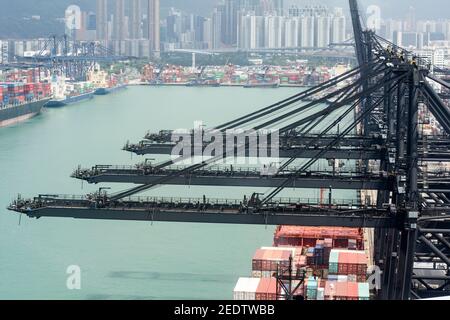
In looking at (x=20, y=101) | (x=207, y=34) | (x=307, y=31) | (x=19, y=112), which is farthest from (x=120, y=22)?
(x=19, y=112)

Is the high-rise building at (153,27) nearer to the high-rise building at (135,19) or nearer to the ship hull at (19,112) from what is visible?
the high-rise building at (135,19)

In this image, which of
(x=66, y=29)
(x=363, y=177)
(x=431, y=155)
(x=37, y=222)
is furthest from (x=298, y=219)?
(x=66, y=29)

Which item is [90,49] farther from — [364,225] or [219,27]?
[364,225]

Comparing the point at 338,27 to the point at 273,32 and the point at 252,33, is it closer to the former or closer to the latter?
the point at 273,32

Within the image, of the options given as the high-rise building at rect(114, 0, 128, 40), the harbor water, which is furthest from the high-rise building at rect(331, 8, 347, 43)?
the harbor water

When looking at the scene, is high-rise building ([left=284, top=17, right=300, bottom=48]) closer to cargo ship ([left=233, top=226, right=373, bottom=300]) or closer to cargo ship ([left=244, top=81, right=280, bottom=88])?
cargo ship ([left=244, top=81, right=280, bottom=88])
